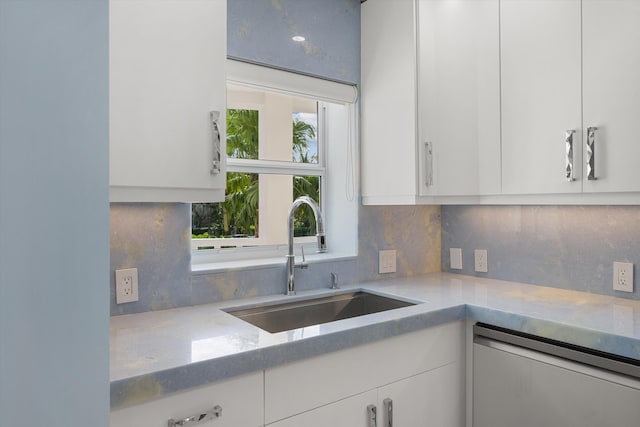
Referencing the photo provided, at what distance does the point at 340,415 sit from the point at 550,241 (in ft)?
4.48

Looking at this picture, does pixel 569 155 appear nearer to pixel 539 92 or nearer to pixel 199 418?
pixel 539 92

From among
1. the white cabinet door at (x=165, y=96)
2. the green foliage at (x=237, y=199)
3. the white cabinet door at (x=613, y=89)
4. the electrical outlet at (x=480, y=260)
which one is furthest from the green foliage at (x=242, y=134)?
the white cabinet door at (x=613, y=89)

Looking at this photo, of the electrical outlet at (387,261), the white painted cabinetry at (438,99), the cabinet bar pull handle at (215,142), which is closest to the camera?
the cabinet bar pull handle at (215,142)

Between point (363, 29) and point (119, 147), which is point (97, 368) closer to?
point (119, 147)

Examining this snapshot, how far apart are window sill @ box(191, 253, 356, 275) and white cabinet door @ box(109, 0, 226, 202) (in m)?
0.41

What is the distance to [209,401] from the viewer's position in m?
1.14

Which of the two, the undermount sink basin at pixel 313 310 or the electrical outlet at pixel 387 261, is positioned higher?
the electrical outlet at pixel 387 261

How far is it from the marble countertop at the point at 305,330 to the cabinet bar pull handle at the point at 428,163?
51 centimetres

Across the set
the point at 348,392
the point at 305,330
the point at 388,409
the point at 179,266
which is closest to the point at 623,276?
the point at 388,409

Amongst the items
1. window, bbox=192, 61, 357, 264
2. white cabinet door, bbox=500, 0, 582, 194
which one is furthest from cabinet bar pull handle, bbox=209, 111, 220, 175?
white cabinet door, bbox=500, 0, 582, 194

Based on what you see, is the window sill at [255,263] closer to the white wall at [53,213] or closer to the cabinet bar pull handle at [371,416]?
the cabinet bar pull handle at [371,416]

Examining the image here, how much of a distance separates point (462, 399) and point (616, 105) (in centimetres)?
128

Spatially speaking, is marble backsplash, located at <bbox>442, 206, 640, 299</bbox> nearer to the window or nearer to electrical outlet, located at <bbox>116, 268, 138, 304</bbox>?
the window

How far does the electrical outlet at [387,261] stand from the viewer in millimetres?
2297
